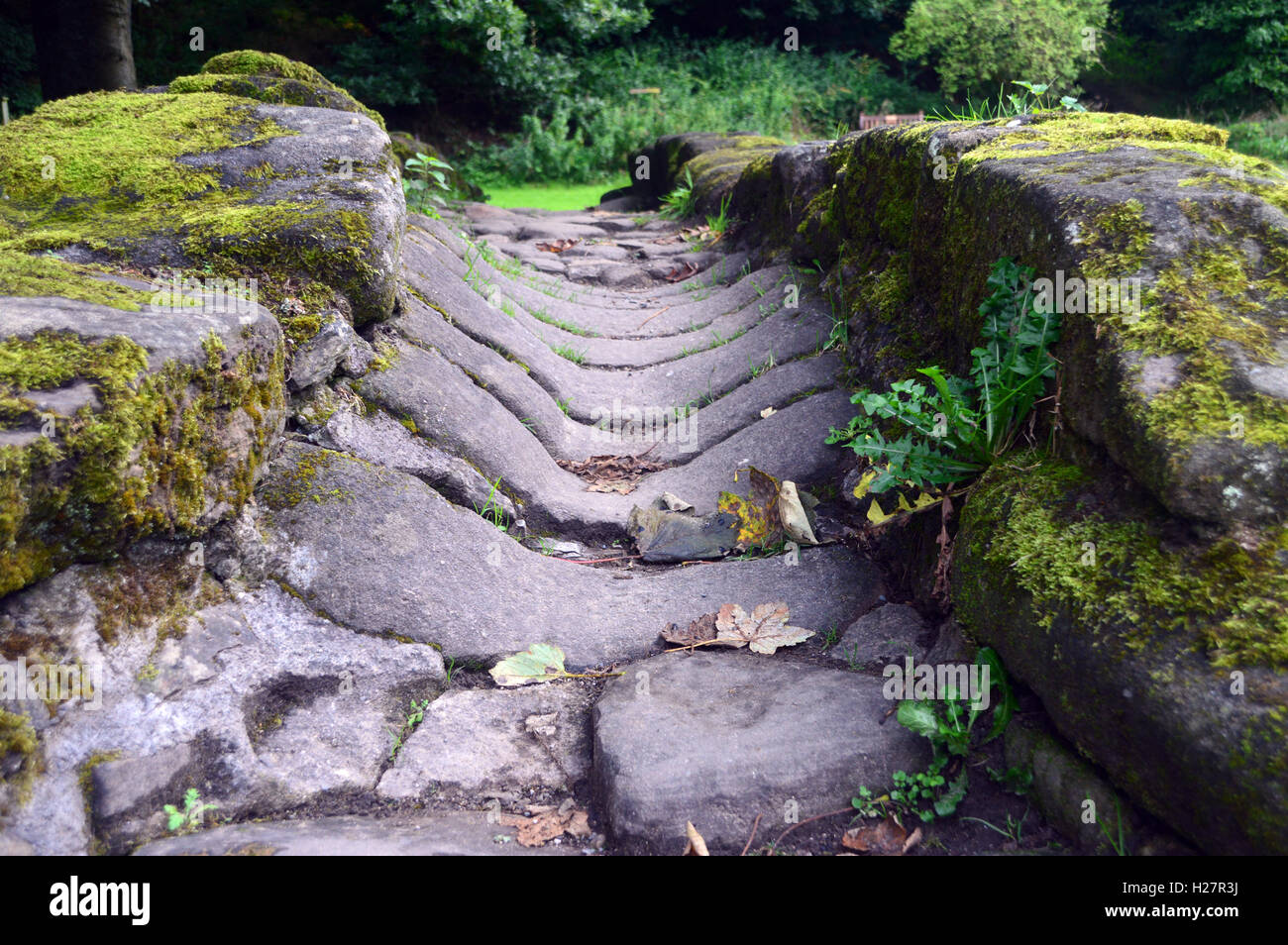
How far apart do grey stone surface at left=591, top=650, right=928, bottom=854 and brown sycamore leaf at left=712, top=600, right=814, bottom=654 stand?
149mm

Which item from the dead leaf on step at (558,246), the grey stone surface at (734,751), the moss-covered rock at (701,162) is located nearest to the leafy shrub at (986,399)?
the grey stone surface at (734,751)

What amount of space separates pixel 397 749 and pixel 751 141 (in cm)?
858

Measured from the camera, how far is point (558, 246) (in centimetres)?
745

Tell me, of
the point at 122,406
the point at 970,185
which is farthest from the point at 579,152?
the point at 122,406

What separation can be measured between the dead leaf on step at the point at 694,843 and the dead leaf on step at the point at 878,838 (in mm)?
277

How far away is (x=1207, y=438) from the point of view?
5.19 feet

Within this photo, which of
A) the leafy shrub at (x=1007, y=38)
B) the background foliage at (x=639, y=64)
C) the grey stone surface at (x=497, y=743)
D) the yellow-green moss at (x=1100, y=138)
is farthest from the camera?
the leafy shrub at (x=1007, y=38)

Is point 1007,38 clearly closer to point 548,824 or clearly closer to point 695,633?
point 695,633

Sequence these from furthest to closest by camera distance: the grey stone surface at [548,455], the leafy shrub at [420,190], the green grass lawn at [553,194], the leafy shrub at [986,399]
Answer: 1. the green grass lawn at [553,194]
2. the leafy shrub at [420,190]
3. the grey stone surface at [548,455]
4. the leafy shrub at [986,399]

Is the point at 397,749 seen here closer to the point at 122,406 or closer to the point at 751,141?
the point at 122,406

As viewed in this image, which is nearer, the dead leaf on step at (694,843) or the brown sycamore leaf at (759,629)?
the dead leaf on step at (694,843)

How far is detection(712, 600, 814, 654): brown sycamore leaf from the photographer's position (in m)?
2.32

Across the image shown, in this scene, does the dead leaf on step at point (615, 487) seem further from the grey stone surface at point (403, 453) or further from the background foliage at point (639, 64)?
the background foliage at point (639, 64)

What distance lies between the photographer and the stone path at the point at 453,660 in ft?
5.54
